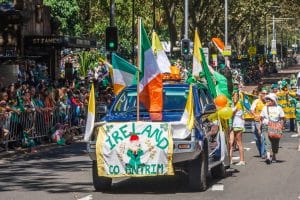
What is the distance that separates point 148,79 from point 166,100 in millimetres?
837

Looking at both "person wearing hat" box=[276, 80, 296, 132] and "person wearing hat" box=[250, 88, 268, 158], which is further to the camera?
"person wearing hat" box=[276, 80, 296, 132]

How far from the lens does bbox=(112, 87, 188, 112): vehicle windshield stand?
15336mm

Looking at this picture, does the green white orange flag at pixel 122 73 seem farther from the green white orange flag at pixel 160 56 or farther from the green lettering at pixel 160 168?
the green lettering at pixel 160 168

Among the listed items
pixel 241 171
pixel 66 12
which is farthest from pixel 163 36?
pixel 241 171

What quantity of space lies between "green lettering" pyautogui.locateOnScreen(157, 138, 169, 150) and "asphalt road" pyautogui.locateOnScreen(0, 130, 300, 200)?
780 millimetres

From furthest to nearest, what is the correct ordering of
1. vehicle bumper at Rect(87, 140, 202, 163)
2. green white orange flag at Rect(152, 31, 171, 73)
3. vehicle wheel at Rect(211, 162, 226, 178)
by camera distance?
green white orange flag at Rect(152, 31, 171, 73) < vehicle wheel at Rect(211, 162, 226, 178) < vehicle bumper at Rect(87, 140, 202, 163)

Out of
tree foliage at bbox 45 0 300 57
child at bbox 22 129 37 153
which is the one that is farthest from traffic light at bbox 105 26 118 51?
tree foliage at bbox 45 0 300 57

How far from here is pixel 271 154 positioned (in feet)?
67.6

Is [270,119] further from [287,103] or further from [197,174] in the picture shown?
[287,103]

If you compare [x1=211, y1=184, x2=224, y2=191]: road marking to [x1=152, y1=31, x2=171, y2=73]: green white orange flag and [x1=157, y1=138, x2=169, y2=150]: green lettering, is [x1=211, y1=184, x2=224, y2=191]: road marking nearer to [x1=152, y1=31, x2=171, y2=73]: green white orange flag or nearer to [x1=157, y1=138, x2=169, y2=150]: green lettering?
[x1=157, y1=138, x2=169, y2=150]: green lettering

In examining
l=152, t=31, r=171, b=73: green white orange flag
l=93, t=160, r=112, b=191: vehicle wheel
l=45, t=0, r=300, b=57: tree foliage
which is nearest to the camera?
l=93, t=160, r=112, b=191: vehicle wheel

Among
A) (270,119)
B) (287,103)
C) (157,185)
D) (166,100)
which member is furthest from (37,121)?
(287,103)

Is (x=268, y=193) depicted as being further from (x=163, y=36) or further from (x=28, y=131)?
(x=163, y=36)

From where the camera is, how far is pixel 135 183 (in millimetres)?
15977
